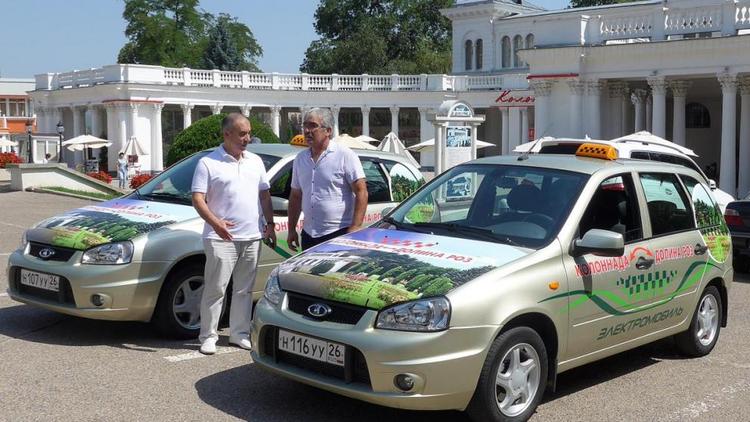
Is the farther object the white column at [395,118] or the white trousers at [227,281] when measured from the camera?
the white column at [395,118]

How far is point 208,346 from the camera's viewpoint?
7.11 meters

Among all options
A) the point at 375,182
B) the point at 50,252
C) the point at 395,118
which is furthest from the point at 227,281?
the point at 395,118

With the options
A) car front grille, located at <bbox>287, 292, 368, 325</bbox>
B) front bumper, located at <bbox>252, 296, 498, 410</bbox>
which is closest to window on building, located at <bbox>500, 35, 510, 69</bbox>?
car front grille, located at <bbox>287, 292, 368, 325</bbox>

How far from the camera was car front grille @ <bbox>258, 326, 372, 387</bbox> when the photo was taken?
513 cm

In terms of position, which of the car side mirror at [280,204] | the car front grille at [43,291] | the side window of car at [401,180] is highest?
the side window of car at [401,180]

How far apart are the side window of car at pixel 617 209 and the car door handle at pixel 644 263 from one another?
17 centimetres

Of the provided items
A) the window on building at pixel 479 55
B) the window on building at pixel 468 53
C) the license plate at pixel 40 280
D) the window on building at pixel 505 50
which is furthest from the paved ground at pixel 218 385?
the window on building at pixel 468 53

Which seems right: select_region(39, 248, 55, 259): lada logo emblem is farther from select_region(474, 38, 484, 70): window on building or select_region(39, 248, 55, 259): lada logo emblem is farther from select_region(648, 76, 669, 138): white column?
select_region(474, 38, 484, 70): window on building

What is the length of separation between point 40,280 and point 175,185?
1.69 m

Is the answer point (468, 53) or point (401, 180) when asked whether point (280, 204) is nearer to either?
point (401, 180)

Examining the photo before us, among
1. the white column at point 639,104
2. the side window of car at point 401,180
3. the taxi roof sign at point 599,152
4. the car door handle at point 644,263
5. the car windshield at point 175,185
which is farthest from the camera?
the white column at point 639,104

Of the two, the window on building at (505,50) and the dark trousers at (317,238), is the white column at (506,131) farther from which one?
the dark trousers at (317,238)

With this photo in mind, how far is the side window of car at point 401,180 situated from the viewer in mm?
9328

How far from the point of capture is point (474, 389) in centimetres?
514
